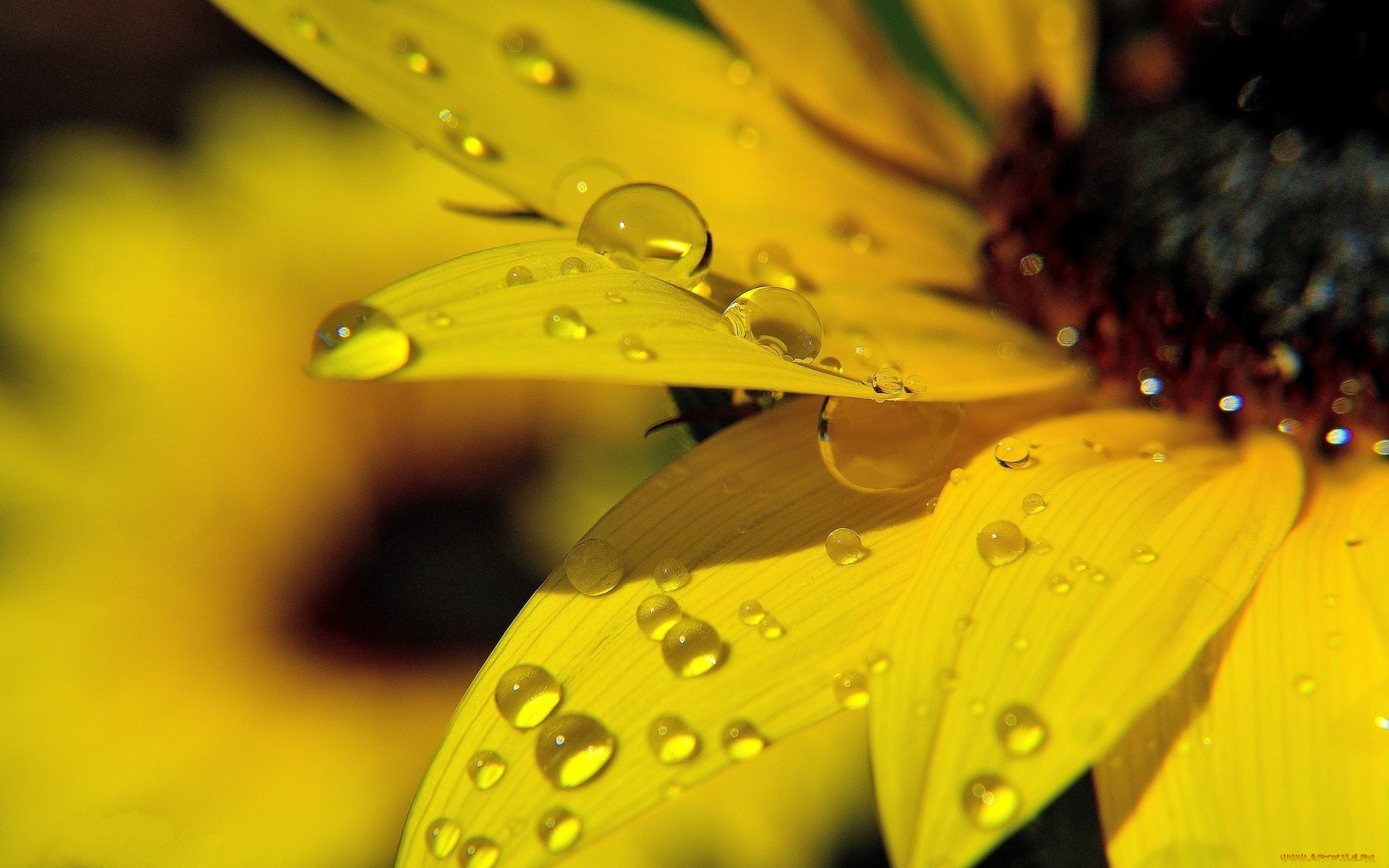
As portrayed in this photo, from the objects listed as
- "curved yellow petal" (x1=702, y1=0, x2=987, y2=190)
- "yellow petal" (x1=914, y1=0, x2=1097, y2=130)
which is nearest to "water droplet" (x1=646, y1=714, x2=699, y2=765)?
"curved yellow petal" (x1=702, y1=0, x2=987, y2=190)

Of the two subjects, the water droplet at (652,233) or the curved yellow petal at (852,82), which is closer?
the water droplet at (652,233)

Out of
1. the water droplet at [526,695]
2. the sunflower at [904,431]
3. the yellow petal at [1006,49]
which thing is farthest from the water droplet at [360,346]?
the yellow petal at [1006,49]

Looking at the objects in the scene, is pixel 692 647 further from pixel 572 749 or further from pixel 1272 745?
pixel 1272 745

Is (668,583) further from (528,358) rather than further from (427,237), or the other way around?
(427,237)

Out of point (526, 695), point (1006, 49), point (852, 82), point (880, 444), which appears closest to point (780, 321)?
point (880, 444)

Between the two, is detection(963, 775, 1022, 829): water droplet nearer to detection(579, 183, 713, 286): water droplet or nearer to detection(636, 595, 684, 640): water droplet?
detection(636, 595, 684, 640): water droplet

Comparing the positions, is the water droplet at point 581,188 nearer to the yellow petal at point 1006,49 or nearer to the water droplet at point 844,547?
the water droplet at point 844,547
